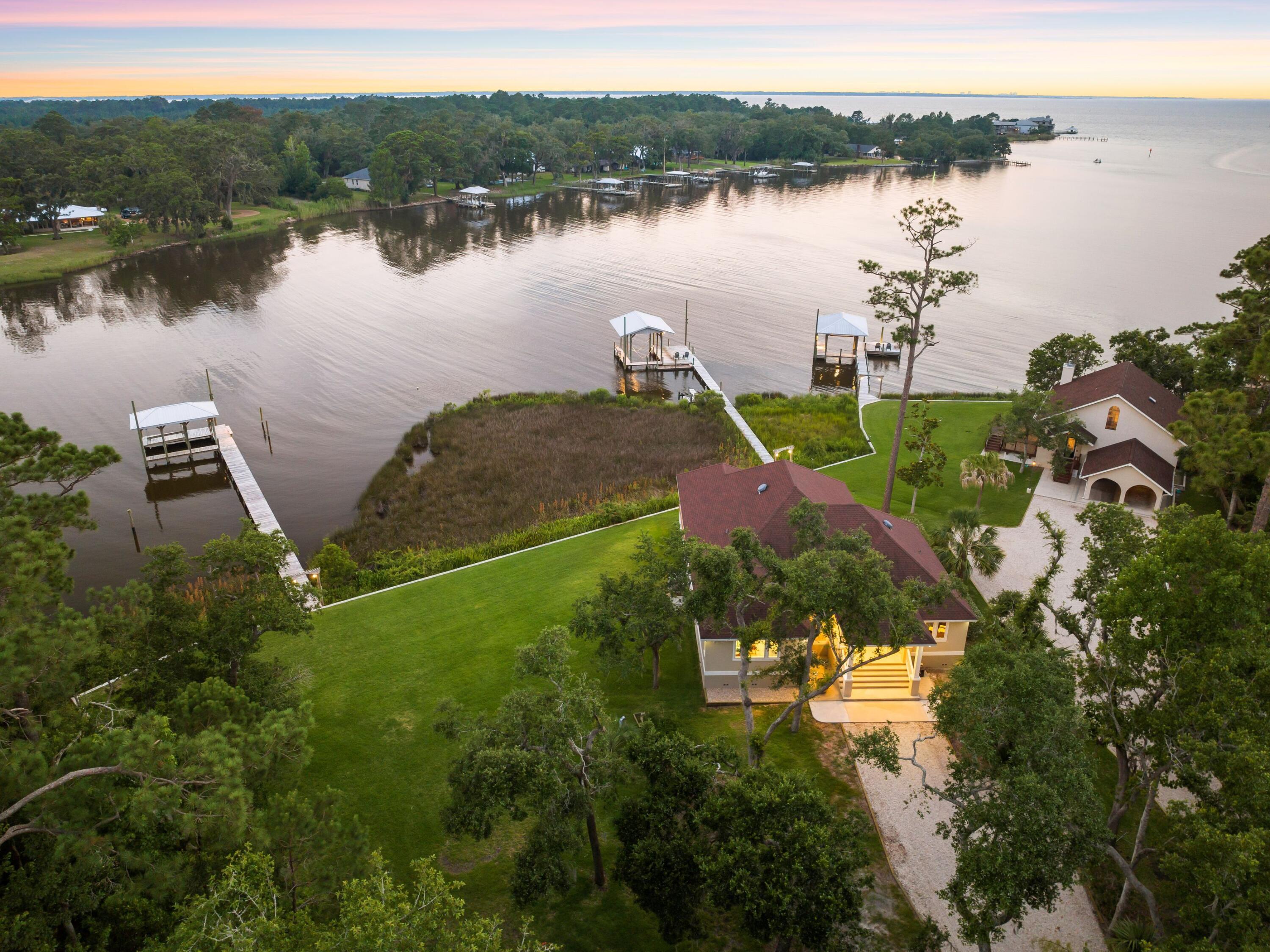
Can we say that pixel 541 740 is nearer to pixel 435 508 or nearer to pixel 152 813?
pixel 152 813

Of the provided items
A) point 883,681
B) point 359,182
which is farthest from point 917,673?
point 359,182

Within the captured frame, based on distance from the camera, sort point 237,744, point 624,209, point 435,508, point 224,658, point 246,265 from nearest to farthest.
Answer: point 237,744 < point 224,658 < point 435,508 < point 246,265 < point 624,209

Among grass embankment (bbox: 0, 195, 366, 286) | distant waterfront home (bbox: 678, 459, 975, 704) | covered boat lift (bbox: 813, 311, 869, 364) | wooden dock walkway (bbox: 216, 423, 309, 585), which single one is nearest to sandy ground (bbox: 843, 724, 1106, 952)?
distant waterfront home (bbox: 678, 459, 975, 704)

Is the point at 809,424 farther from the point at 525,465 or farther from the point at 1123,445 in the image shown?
the point at 525,465

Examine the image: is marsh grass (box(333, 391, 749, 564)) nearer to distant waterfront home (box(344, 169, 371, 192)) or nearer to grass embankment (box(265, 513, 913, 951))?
grass embankment (box(265, 513, 913, 951))

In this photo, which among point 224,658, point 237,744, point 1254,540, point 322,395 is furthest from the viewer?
point 322,395

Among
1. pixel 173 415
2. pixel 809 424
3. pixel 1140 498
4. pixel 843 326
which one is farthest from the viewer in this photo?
pixel 843 326

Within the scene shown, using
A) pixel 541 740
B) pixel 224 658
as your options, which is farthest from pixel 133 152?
pixel 541 740
